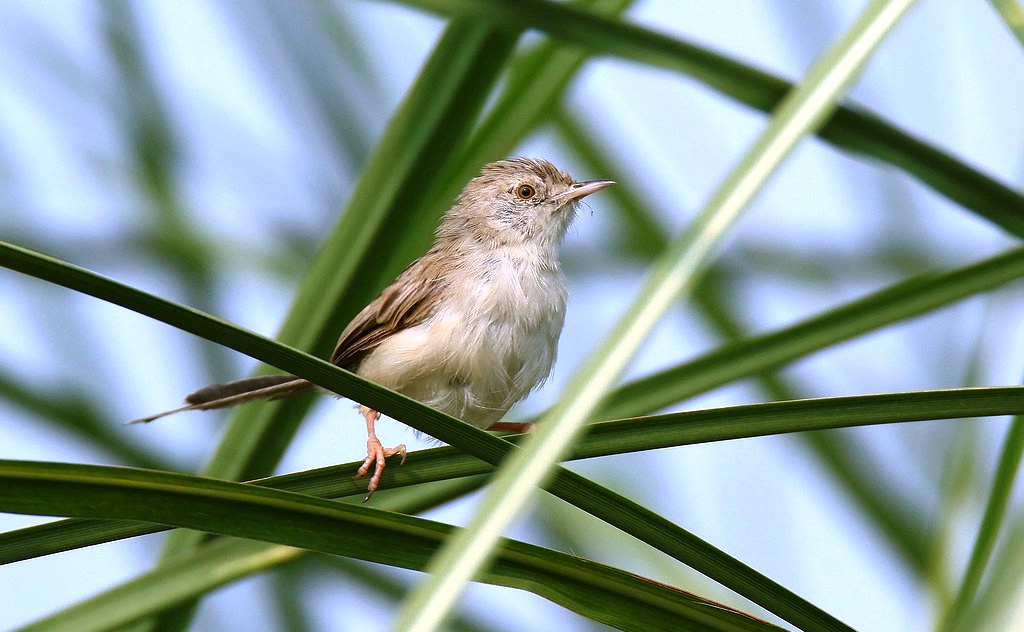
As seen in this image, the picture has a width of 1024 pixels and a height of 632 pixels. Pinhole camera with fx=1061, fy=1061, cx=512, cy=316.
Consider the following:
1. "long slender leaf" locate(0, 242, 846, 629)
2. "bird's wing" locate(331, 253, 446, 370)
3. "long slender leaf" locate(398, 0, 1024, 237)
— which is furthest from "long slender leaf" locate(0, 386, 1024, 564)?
"bird's wing" locate(331, 253, 446, 370)

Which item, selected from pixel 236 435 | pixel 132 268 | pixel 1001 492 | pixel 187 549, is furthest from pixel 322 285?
pixel 132 268

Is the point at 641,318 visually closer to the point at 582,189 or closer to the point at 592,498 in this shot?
the point at 592,498

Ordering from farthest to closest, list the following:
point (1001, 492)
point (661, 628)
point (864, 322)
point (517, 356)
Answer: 1. point (517, 356)
2. point (864, 322)
3. point (1001, 492)
4. point (661, 628)

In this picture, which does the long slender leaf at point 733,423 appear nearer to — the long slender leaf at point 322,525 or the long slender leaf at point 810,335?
the long slender leaf at point 322,525

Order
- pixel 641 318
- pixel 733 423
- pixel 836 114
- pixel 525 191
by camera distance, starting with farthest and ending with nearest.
A: pixel 525 191 < pixel 836 114 < pixel 733 423 < pixel 641 318

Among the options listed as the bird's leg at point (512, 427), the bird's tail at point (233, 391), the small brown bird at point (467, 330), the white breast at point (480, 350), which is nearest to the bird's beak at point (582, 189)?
the small brown bird at point (467, 330)

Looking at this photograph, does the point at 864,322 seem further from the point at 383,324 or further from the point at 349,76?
the point at 349,76

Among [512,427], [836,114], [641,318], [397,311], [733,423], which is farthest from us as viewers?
[512,427]

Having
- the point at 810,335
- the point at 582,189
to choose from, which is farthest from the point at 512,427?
the point at 810,335
